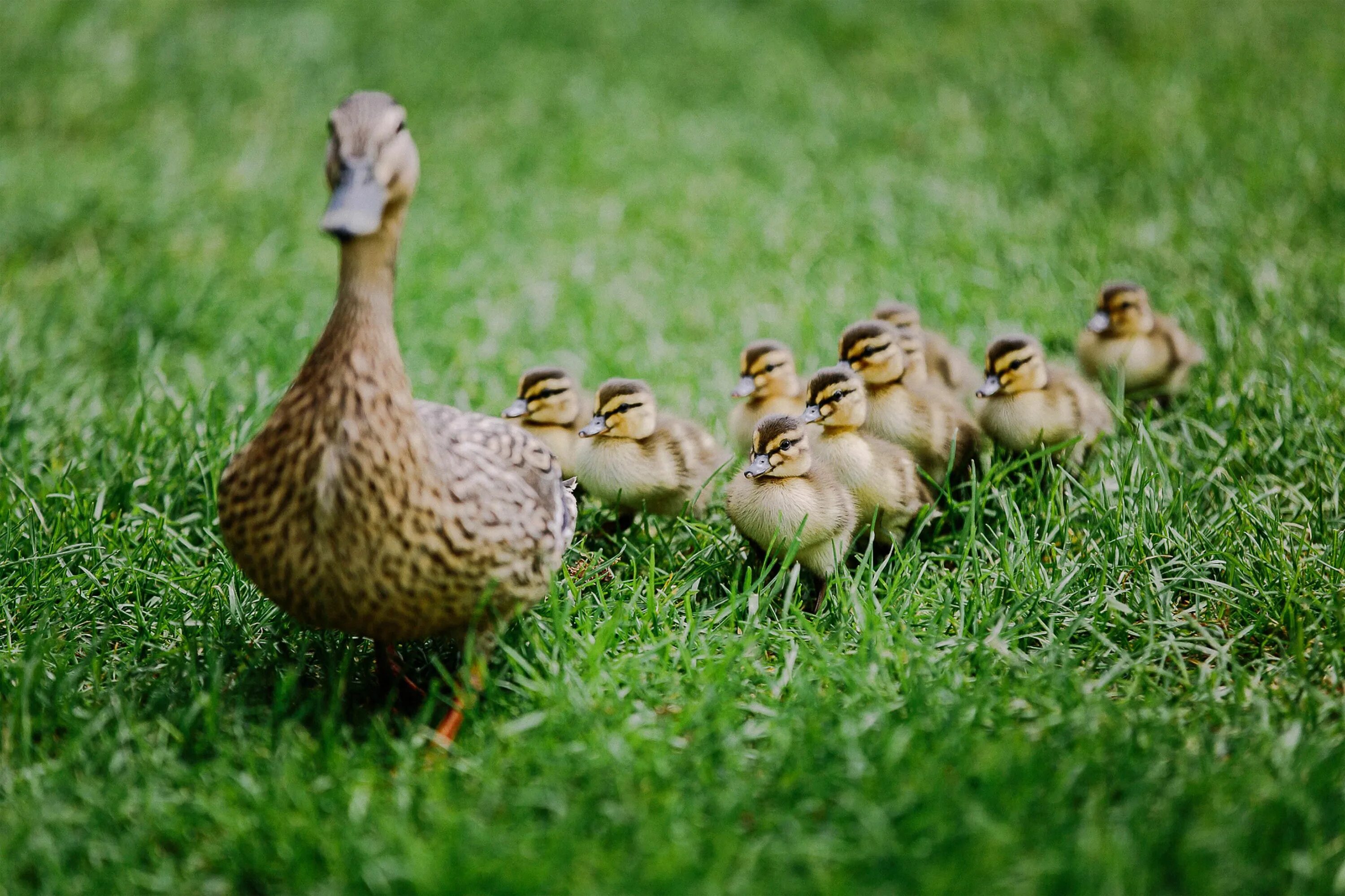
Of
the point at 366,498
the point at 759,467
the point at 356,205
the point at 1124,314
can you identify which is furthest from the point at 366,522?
the point at 1124,314

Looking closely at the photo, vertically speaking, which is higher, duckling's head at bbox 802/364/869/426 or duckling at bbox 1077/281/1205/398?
duckling's head at bbox 802/364/869/426

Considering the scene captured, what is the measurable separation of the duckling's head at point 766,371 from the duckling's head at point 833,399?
0.39 metres

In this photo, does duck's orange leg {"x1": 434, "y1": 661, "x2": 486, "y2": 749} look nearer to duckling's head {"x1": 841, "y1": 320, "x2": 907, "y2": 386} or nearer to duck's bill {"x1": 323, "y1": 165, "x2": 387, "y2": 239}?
duck's bill {"x1": 323, "y1": 165, "x2": 387, "y2": 239}

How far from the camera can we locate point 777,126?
7574 millimetres

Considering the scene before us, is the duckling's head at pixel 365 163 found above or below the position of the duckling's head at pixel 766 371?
above

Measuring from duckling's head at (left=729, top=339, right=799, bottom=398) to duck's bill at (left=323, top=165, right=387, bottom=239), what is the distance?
1681mm

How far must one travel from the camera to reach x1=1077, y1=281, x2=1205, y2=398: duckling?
4051mm

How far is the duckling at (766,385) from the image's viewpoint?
3.73m

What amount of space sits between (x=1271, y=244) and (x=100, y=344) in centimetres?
536

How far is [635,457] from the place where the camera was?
339 cm

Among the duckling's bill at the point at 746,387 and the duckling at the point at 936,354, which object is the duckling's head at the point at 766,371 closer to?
the duckling's bill at the point at 746,387

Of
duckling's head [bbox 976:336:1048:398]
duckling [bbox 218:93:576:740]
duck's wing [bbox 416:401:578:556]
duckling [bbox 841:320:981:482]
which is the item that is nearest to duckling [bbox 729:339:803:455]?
duckling [bbox 841:320:981:482]

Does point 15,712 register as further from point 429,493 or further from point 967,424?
point 967,424

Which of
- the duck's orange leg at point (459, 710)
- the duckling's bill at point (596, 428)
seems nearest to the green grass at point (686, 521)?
the duck's orange leg at point (459, 710)
